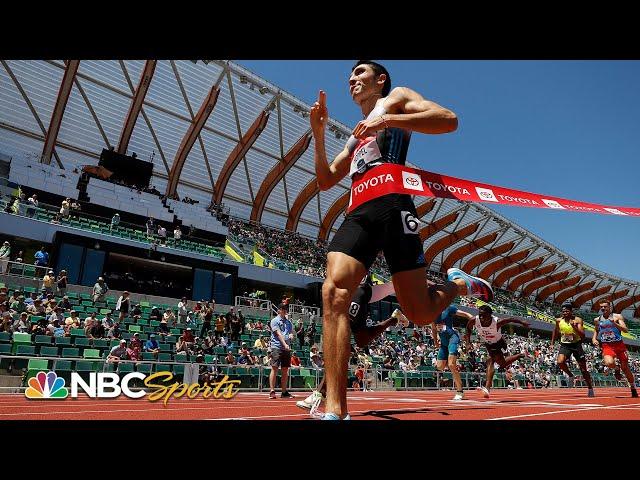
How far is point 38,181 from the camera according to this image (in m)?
26.0

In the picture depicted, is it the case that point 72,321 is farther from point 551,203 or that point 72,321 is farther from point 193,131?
point 193,131

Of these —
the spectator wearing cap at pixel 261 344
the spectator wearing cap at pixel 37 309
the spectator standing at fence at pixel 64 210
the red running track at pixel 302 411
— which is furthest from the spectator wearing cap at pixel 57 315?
the spectator standing at fence at pixel 64 210

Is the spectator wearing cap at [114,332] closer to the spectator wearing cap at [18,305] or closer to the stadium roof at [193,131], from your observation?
the spectator wearing cap at [18,305]

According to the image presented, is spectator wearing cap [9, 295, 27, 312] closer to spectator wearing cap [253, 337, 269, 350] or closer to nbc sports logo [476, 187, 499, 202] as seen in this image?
spectator wearing cap [253, 337, 269, 350]

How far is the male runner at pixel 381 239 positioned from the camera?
2.62m

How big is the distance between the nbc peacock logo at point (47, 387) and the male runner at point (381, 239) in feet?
22.7

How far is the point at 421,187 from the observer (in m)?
2.82

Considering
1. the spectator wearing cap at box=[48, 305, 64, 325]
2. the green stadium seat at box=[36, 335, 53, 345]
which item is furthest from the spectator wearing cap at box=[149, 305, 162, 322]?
the green stadium seat at box=[36, 335, 53, 345]
